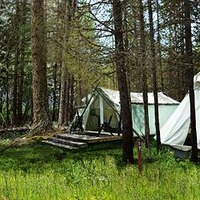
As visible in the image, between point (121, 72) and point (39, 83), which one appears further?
point (39, 83)

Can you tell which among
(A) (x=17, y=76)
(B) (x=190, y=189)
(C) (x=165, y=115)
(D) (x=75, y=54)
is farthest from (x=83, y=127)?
(B) (x=190, y=189)

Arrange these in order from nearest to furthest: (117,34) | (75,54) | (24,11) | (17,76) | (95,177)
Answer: (95,177), (117,34), (75,54), (24,11), (17,76)

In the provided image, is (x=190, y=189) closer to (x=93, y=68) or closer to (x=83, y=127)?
(x=93, y=68)

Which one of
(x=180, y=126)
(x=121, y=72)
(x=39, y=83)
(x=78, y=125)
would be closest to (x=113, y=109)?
(x=78, y=125)

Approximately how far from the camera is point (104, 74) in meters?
9.14

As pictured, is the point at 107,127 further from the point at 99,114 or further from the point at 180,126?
the point at 180,126

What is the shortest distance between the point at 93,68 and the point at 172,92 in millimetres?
14203

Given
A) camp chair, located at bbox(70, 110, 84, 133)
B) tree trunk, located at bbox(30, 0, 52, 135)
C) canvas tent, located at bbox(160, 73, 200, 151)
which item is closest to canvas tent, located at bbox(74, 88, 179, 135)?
camp chair, located at bbox(70, 110, 84, 133)

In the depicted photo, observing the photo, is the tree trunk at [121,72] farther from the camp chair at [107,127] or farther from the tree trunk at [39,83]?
the tree trunk at [39,83]

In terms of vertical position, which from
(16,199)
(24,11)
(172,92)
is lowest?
(16,199)

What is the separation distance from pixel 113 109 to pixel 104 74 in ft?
16.5

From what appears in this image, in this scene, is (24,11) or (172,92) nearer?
(24,11)

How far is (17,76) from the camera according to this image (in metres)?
21.8

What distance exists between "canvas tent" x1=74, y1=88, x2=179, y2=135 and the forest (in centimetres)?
171
